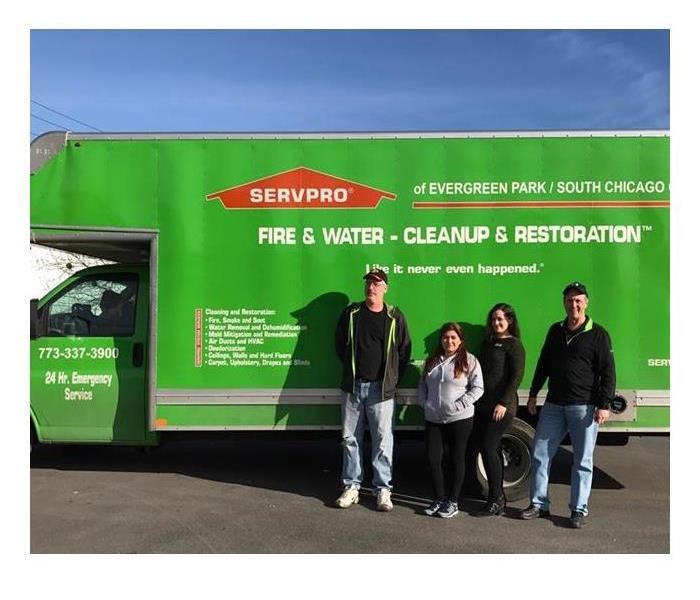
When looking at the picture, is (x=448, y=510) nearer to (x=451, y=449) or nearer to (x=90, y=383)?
(x=451, y=449)

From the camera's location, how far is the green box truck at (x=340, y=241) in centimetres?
512

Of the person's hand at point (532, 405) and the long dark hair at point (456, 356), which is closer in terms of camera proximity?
the long dark hair at point (456, 356)

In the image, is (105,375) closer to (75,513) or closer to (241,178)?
(75,513)

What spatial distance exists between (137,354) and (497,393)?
11.1ft

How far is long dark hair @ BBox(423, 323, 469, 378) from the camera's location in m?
4.74

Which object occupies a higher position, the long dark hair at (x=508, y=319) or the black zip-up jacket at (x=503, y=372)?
the long dark hair at (x=508, y=319)

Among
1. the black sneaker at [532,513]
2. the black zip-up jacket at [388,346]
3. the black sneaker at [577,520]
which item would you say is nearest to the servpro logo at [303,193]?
the black zip-up jacket at [388,346]

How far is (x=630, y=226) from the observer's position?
5.12 meters

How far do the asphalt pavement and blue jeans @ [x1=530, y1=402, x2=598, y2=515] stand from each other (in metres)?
0.24

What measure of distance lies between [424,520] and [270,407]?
1666mm

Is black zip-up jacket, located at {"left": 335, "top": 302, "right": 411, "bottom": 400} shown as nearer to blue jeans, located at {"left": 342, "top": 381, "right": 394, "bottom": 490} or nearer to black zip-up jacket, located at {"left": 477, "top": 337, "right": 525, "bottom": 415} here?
blue jeans, located at {"left": 342, "top": 381, "right": 394, "bottom": 490}

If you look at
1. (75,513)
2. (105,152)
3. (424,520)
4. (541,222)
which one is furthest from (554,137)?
(75,513)

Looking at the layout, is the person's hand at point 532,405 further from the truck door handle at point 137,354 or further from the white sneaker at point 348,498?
the truck door handle at point 137,354

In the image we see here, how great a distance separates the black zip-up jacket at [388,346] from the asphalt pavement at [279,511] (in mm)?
1007
